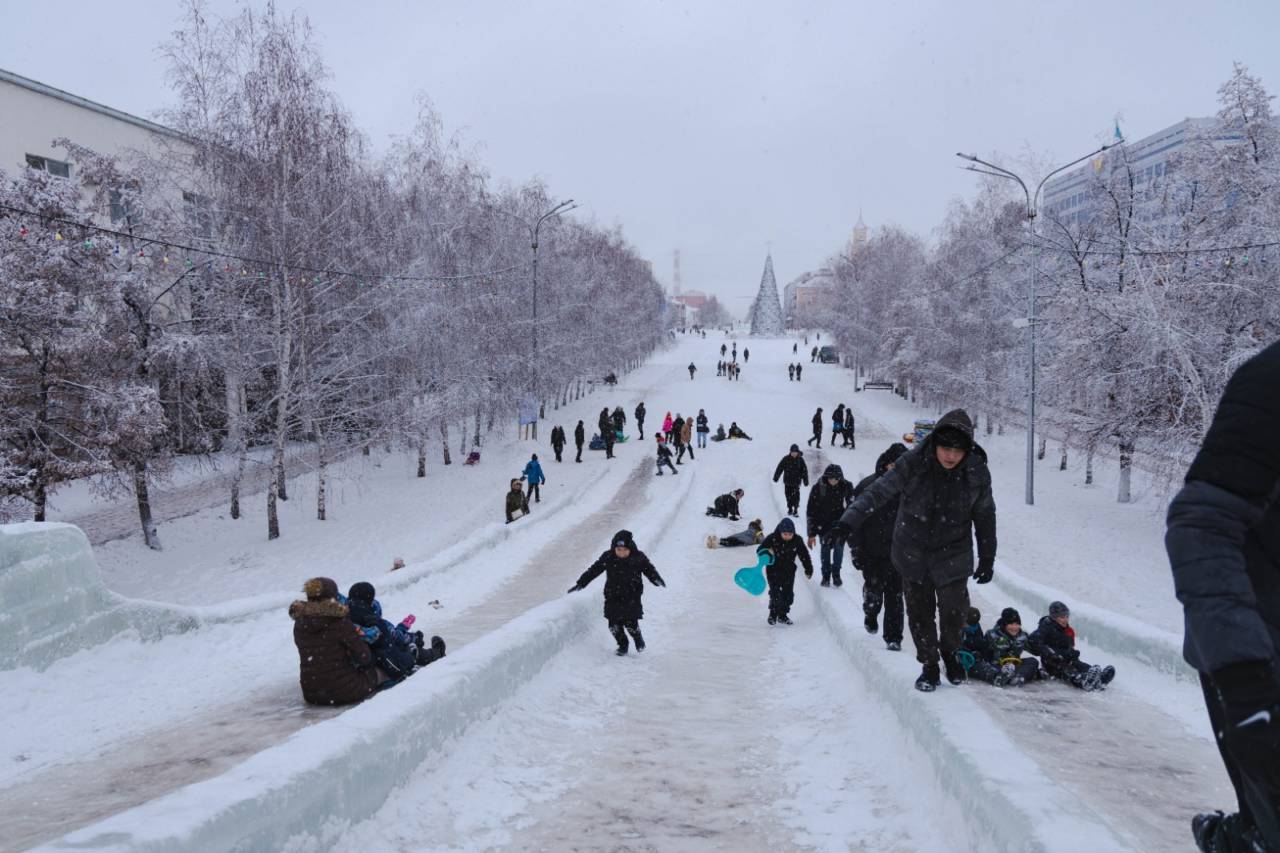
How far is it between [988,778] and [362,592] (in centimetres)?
498

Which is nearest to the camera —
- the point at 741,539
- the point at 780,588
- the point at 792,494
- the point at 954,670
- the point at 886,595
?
the point at 954,670

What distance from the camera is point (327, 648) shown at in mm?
6191

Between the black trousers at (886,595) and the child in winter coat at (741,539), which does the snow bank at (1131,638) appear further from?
the child in winter coat at (741,539)

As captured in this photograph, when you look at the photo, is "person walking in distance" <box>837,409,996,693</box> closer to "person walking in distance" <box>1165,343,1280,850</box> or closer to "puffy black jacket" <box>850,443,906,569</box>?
"puffy black jacket" <box>850,443,906,569</box>

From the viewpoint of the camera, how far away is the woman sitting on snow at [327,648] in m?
6.12

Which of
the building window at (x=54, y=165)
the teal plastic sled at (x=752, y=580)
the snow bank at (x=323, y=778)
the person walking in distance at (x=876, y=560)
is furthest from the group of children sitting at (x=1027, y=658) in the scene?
the building window at (x=54, y=165)

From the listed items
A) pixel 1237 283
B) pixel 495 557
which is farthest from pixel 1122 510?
pixel 495 557

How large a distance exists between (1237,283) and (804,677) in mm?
17496

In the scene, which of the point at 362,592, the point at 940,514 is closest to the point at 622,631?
the point at 362,592

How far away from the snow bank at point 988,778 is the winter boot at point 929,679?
54 mm

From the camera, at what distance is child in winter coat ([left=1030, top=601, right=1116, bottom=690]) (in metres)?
6.46

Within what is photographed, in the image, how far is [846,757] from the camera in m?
5.22

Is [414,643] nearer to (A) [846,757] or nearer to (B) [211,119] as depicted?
(A) [846,757]

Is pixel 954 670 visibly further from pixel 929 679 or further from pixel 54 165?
pixel 54 165
